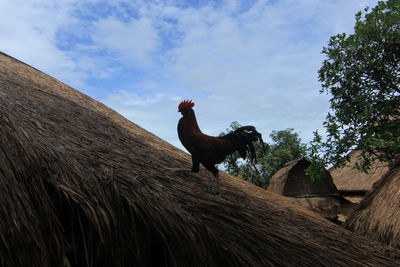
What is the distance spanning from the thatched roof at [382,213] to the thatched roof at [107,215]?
2.18 m

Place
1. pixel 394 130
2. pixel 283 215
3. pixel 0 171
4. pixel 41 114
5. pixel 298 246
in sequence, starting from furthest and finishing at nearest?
pixel 394 130 < pixel 283 215 < pixel 41 114 < pixel 298 246 < pixel 0 171

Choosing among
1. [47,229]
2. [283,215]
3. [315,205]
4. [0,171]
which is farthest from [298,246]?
[315,205]

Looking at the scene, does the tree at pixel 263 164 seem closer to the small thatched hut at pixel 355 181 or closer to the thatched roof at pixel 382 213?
the small thatched hut at pixel 355 181

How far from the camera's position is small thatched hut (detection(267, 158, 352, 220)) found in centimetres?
1154

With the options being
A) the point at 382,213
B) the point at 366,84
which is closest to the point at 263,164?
the point at 366,84

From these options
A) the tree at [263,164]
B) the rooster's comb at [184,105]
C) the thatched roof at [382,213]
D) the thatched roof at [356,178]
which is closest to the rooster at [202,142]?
the rooster's comb at [184,105]

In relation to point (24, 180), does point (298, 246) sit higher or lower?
higher

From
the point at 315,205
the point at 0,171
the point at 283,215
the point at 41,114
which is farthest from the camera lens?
the point at 315,205

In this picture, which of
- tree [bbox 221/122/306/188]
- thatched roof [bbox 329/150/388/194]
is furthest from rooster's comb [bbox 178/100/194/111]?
tree [bbox 221/122/306/188]

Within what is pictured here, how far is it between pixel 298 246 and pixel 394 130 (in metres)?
7.87

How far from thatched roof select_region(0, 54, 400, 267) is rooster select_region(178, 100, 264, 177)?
282 millimetres

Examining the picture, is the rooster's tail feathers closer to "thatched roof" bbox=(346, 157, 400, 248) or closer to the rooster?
the rooster

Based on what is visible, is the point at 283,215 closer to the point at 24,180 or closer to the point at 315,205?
the point at 24,180

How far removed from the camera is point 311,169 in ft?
34.2
